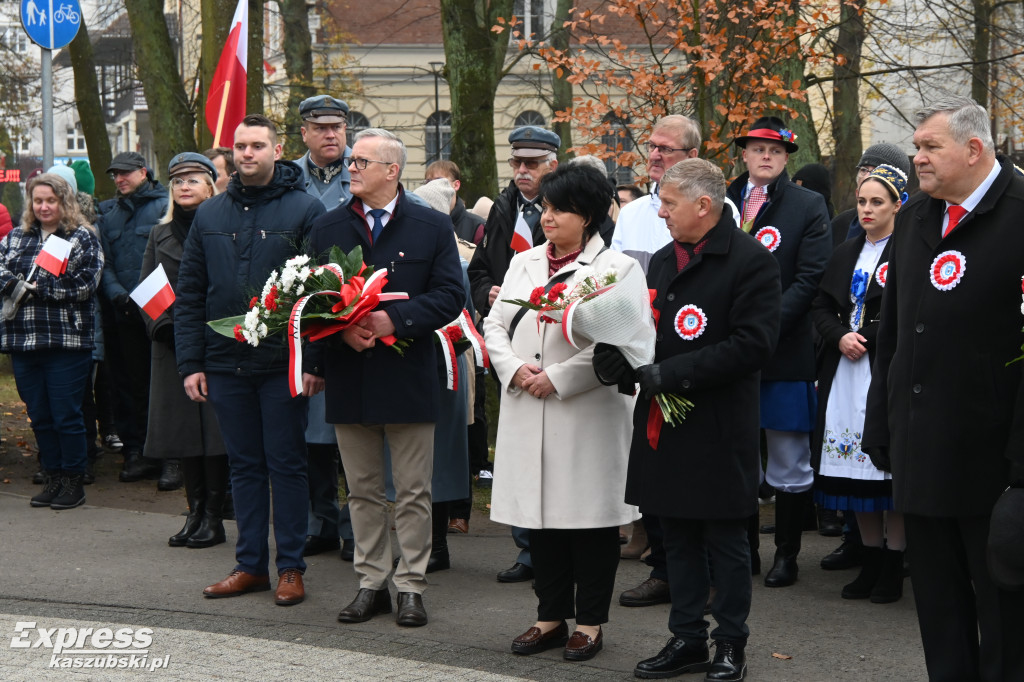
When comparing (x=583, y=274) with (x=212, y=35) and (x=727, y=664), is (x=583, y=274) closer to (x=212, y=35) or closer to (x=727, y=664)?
(x=727, y=664)

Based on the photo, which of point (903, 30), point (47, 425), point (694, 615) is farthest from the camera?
point (903, 30)

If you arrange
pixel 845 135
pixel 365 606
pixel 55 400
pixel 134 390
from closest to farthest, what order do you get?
pixel 365 606
pixel 55 400
pixel 134 390
pixel 845 135

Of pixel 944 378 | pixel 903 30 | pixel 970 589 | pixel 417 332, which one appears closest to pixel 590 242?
pixel 417 332

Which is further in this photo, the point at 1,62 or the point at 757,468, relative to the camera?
the point at 1,62

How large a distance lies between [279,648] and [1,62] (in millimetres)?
29862

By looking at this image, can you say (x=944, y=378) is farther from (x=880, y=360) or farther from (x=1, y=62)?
(x=1, y=62)

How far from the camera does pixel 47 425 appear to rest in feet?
28.4

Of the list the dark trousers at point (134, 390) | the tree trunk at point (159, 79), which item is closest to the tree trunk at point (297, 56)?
the tree trunk at point (159, 79)

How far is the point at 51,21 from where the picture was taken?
33.8 ft

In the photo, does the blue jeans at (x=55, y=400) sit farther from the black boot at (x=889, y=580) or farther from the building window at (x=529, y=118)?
the building window at (x=529, y=118)

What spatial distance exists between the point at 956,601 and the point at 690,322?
1508mm

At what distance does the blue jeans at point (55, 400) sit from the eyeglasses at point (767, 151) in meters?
4.69

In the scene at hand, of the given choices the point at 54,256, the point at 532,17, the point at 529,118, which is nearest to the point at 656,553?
the point at 54,256

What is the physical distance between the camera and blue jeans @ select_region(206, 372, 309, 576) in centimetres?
640
